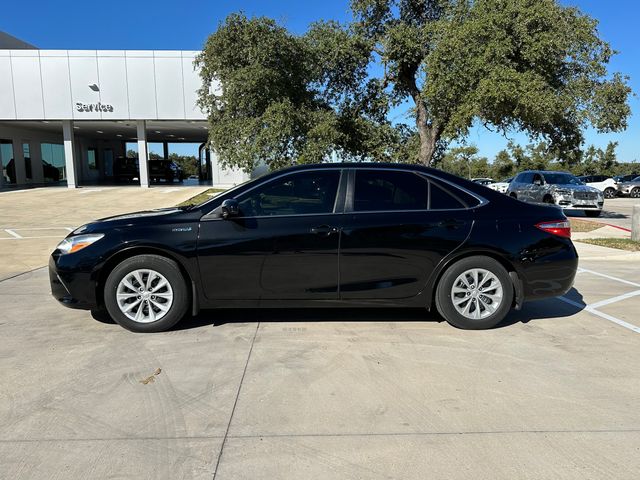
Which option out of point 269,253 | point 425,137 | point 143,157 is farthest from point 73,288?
point 143,157

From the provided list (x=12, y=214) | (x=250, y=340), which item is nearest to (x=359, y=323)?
(x=250, y=340)

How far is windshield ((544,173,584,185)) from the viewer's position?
A: 1785 cm

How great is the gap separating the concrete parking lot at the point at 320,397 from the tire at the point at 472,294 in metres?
0.14

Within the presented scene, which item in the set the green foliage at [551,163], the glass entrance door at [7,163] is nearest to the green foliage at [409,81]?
the glass entrance door at [7,163]

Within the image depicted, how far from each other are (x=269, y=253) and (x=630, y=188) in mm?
36347

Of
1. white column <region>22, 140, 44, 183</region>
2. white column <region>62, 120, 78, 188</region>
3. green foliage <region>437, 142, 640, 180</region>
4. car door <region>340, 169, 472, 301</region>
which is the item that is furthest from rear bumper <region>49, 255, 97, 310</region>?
green foliage <region>437, 142, 640, 180</region>

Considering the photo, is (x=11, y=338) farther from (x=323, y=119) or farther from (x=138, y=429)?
(x=323, y=119)

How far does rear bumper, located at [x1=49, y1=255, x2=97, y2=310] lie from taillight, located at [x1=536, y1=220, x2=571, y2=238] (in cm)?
457

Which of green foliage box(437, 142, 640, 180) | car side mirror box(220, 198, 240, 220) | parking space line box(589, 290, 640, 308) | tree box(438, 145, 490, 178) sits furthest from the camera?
tree box(438, 145, 490, 178)

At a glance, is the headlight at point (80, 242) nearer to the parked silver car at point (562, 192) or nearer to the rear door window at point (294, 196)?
the rear door window at point (294, 196)

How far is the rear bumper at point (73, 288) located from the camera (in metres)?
4.78

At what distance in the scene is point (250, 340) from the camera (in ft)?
15.4

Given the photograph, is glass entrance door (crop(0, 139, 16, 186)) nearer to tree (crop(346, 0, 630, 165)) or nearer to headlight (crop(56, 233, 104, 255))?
tree (crop(346, 0, 630, 165))

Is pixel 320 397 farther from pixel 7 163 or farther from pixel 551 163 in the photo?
pixel 551 163
